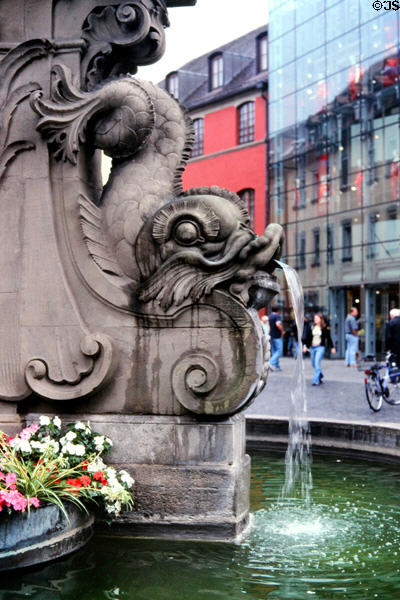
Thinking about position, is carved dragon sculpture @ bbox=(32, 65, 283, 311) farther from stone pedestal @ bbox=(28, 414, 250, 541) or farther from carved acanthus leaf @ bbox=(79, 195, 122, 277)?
stone pedestal @ bbox=(28, 414, 250, 541)

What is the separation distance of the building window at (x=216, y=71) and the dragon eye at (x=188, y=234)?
124ft

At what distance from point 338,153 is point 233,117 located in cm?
921

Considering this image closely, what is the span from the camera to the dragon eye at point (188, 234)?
5.53 meters

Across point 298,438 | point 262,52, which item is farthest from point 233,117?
point 298,438

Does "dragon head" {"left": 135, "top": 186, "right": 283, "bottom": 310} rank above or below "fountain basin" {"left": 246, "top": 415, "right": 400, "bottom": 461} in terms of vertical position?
above

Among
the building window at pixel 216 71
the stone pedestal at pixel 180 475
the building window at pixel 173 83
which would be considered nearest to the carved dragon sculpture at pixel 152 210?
the stone pedestal at pixel 180 475

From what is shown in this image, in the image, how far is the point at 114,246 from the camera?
577 cm

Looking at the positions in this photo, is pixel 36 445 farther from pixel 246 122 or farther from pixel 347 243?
pixel 246 122

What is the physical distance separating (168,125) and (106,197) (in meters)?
0.70

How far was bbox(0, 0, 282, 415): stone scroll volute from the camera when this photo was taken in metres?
5.51

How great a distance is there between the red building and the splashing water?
29173 millimetres

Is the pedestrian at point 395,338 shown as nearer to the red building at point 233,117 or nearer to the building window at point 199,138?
the red building at point 233,117

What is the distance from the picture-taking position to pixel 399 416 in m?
11.9
